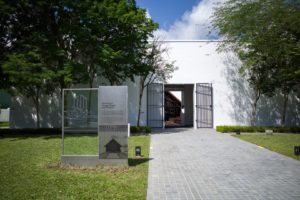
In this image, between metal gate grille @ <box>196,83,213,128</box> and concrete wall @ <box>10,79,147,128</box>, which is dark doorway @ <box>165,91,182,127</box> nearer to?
metal gate grille @ <box>196,83,213,128</box>

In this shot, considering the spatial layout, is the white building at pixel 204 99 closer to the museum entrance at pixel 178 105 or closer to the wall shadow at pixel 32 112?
the wall shadow at pixel 32 112

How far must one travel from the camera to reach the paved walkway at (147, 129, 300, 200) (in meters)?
5.59

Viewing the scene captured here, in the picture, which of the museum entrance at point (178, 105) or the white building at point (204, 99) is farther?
the museum entrance at point (178, 105)

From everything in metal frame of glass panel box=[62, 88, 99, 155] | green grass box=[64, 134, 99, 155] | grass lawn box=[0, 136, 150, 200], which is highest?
metal frame of glass panel box=[62, 88, 99, 155]

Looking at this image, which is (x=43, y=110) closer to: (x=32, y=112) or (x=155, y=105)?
(x=32, y=112)

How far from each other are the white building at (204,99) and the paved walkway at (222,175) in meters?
9.54

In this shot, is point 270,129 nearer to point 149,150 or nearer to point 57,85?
point 149,150

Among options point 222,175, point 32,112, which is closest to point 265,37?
point 222,175

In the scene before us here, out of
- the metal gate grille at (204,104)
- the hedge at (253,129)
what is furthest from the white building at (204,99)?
the hedge at (253,129)

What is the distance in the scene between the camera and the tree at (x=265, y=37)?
472 inches

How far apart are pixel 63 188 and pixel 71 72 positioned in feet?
32.3

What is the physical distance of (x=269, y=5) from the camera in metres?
12.4

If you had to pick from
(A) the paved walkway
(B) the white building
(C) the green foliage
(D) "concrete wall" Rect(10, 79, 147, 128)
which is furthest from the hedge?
(A) the paved walkway

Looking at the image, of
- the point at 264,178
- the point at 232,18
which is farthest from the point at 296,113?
the point at 264,178
